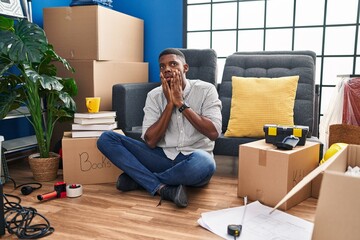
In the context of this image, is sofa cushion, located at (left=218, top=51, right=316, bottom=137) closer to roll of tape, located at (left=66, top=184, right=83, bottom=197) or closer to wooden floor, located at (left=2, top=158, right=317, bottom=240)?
wooden floor, located at (left=2, top=158, right=317, bottom=240)

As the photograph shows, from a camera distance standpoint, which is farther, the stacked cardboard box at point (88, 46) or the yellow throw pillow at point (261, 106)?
the stacked cardboard box at point (88, 46)

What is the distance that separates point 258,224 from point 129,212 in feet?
2.19

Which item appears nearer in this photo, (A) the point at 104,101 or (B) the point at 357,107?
(B) the point at 357,107

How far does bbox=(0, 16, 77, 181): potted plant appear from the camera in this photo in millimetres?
2100

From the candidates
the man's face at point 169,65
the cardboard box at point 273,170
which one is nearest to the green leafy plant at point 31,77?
the man's face at point 169,65

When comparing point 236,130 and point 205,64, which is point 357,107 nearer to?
point 236,130

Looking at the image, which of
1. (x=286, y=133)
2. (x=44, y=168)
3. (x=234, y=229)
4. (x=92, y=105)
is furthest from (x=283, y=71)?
(x=44, y=168)

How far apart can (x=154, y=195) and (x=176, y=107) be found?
527mm

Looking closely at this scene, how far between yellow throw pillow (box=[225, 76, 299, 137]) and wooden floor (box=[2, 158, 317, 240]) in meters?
0.39

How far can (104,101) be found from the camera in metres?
2.91

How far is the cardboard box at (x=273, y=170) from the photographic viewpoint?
1821 millimetres

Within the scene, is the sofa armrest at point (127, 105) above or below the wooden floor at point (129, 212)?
above

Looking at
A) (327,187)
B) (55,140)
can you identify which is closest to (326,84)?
(55,140)

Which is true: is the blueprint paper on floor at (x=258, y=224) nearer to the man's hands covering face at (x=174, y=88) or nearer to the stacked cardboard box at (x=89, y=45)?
the man's hands covering face at (x=174, y=88)
